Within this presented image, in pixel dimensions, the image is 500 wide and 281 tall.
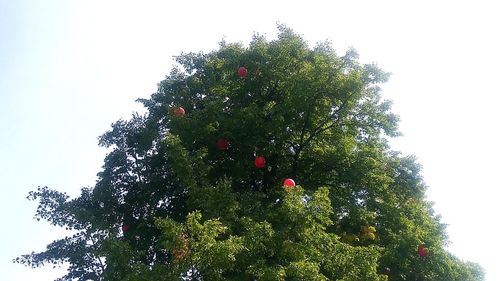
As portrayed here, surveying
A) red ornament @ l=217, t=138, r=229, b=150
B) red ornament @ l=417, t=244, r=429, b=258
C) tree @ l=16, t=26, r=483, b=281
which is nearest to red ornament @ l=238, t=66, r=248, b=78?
tree @ l=16, t=26, r=483, b=281

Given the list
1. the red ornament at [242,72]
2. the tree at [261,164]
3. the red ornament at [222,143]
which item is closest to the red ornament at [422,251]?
the tree at [261,164]

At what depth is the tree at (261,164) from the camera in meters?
12.7

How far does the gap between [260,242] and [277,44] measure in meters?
7.85

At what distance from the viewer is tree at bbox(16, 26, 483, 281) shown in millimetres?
12695

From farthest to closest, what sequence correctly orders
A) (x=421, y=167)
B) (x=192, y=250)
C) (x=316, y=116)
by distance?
(x=421, y=167), (x=316, y=116), (x=192, y=250)

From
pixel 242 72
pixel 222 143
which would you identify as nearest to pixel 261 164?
pixel 222 143

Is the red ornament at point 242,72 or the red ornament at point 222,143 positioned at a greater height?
the red ornament at point 242,72

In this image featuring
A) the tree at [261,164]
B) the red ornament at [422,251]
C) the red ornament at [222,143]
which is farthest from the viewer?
the red ornament at [222,143]

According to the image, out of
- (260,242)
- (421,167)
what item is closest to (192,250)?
(260,242)

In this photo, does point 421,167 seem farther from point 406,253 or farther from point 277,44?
point 277,44

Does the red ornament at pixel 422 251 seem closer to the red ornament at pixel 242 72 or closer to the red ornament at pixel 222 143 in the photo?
the red ornament at pixel 222 143

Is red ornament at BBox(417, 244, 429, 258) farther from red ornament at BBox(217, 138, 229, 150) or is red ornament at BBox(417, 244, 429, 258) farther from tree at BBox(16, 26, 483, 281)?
red ornament at BBox(217, 138, 229, 150)

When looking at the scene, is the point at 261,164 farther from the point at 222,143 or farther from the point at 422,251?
the point at 422,251

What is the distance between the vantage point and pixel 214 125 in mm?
14422
